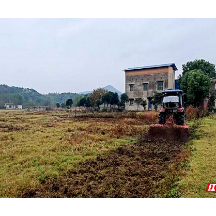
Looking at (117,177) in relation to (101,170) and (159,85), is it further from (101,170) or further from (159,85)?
(159,85)

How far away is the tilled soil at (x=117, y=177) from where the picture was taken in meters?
3.14

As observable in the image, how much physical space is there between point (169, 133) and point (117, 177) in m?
4.04

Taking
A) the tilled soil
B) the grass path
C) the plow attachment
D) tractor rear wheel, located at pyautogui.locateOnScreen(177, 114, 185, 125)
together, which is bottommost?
the tilled soil

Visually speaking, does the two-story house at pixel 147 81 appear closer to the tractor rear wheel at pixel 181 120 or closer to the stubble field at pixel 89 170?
the tractor rear wheel at pixel 181 120

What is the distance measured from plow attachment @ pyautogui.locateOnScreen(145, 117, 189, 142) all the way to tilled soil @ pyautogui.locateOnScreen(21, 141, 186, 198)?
1510mm

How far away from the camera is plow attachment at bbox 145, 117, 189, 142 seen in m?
7.16

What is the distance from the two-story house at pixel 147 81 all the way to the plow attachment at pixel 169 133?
818 inches

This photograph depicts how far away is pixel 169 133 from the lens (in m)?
7.29

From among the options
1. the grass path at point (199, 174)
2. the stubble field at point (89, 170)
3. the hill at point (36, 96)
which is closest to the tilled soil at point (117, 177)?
the stubble field at point (89, 170)

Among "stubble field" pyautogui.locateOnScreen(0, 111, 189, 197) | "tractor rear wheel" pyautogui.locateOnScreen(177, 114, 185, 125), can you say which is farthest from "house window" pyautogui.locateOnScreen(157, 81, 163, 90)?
"stubble field" pyautogui.locateOnScreen(0, 111, 189, 197)

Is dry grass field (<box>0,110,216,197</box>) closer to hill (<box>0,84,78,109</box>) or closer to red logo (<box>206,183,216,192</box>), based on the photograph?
red logo (<box>206,183,216,192</box>)

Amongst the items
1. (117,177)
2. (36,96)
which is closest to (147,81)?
(117,177)
